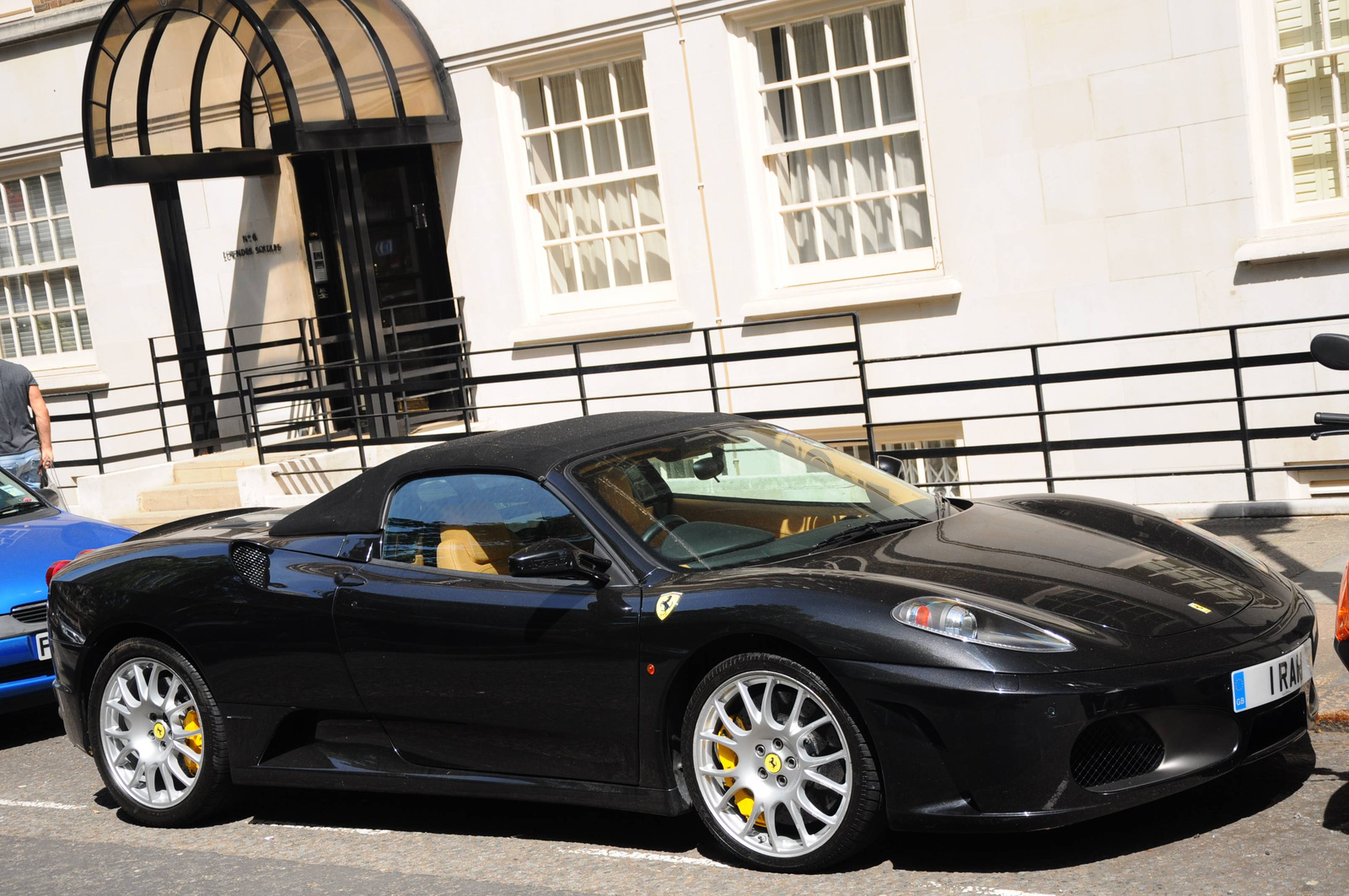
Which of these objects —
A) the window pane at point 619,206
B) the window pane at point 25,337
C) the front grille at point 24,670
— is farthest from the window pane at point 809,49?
the window pane at point 25,337

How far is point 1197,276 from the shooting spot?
1038cm

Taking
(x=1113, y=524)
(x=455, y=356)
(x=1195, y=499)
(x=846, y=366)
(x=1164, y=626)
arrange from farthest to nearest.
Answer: (x=455, y=356), (x=846, y=366), (x=1195, y=499), (x=1113, y=524), (x=1164, y=626)

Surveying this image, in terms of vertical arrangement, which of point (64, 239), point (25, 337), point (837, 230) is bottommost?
point (837, 230)

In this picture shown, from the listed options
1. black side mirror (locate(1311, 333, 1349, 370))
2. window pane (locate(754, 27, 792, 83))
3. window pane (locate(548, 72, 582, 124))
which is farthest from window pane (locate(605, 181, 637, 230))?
black side mirror (locate(1311, 333, 1349, 370))

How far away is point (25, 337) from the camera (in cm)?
1759

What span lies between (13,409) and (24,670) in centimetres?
443

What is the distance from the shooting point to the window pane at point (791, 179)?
12.3 metres

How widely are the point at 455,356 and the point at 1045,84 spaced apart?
600cm

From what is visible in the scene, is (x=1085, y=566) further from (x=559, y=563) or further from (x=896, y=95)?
(x=896, y=95)

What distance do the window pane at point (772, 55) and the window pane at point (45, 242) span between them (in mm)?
9396

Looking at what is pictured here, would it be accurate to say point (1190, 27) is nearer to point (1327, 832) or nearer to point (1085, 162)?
point (1085, 162)

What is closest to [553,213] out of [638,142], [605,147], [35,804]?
[605,147]

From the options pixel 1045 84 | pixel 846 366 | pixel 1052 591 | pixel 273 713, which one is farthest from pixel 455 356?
pixel 1052 591

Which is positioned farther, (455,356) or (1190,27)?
(455,356)
